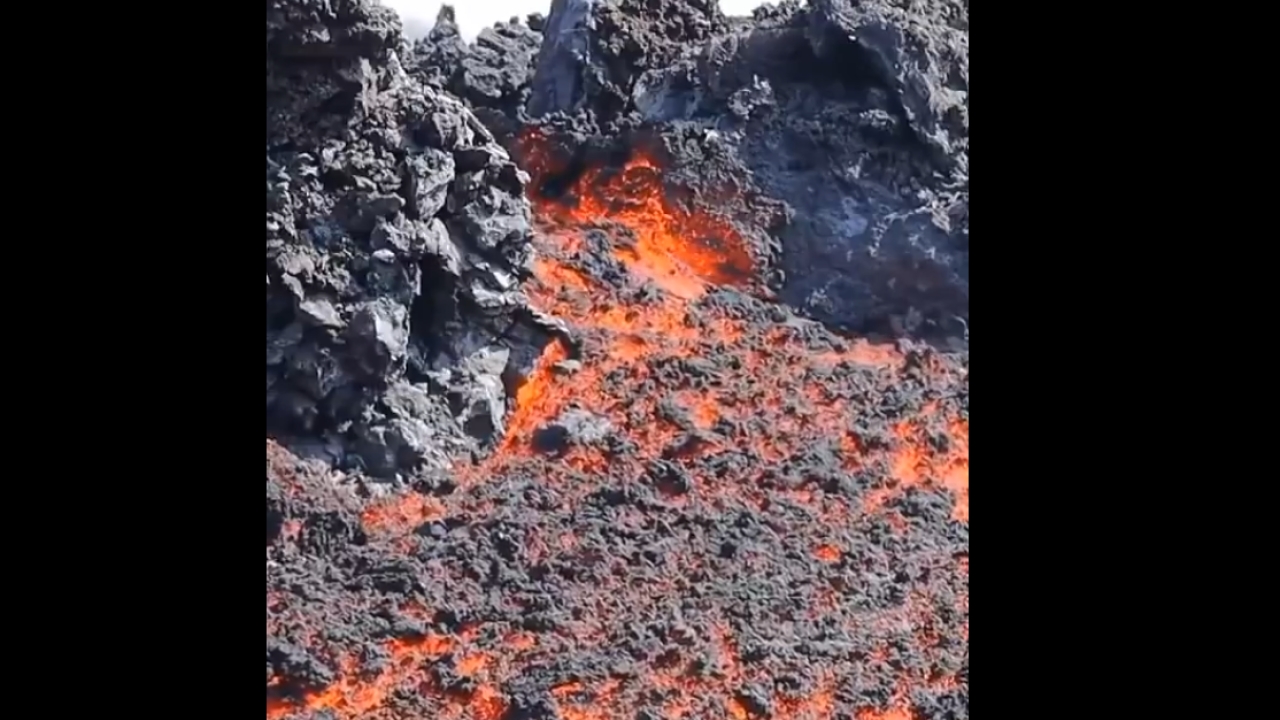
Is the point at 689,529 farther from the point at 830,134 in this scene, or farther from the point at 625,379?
the point at 830,134

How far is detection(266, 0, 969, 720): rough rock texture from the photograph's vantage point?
821cm

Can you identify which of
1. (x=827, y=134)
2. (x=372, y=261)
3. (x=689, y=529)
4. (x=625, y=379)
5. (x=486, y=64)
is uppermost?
(x=486, y=64)

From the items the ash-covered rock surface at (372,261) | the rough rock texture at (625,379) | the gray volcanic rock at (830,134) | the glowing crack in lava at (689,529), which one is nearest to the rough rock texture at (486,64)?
the rough rock texture at (625,379)

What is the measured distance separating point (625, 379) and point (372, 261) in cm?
226

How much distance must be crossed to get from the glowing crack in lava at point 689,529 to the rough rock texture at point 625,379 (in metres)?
0.02

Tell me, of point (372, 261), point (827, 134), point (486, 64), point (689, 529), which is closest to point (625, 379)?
point (689, 529)

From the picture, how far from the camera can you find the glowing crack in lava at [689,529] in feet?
26.2

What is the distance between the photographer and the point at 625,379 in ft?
34.9

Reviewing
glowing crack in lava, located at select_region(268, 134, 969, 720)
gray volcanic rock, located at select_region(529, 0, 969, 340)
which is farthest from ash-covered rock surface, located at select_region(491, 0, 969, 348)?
glowing crack in lava, located at select_region(268, 134, 969, 720)

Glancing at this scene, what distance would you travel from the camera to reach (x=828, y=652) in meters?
8.39

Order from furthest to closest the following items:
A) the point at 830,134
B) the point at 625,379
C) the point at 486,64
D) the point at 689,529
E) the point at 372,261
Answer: the point at 486,64, the point at 830,134, the point at 625,379, the point at 372,261, the point at 689,529

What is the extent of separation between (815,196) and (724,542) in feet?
15.8
